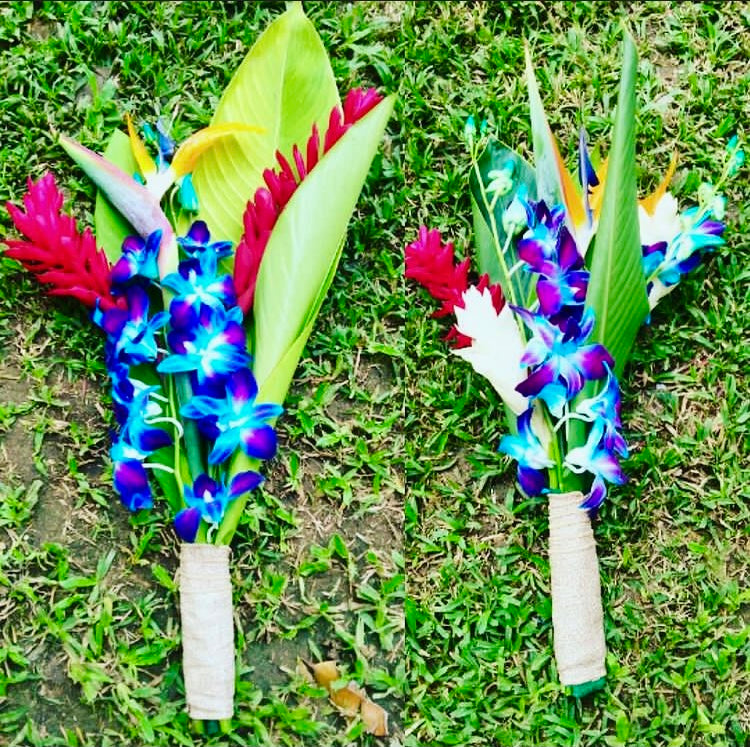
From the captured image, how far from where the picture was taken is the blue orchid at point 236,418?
1.66 m

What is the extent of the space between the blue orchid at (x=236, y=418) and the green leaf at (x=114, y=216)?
37 centimetres

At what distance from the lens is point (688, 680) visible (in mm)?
1781

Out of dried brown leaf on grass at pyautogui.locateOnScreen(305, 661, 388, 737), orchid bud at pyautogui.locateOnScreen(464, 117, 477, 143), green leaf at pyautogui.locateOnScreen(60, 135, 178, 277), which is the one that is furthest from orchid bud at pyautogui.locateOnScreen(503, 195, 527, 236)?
dried brown leaf on grass at pyautogui.locateOnScreen(305, 661, 388, 737)

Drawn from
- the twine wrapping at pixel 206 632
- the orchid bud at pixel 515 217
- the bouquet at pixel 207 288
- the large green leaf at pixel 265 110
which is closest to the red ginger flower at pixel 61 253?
the bouquet at pixel 207 288

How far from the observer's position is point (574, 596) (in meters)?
1.74

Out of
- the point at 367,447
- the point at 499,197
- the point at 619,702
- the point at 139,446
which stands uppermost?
the point at 499,197

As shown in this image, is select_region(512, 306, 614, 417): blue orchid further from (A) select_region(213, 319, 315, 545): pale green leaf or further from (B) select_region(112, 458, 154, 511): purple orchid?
(B) select_region(112, 458, 154, 511): purple orchid

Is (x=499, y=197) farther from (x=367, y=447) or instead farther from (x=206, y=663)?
(x=206, y=663)

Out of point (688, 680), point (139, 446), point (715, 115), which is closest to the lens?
point (139, 446)

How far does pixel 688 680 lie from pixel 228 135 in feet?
4.26

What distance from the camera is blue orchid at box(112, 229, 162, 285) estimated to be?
5.61ft

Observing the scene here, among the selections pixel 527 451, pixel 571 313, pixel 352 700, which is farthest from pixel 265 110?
pixel 352 700

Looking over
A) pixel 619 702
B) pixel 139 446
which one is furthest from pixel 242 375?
pixel 619 702

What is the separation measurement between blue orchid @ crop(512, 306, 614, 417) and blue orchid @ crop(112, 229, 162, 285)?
629 millimetres
